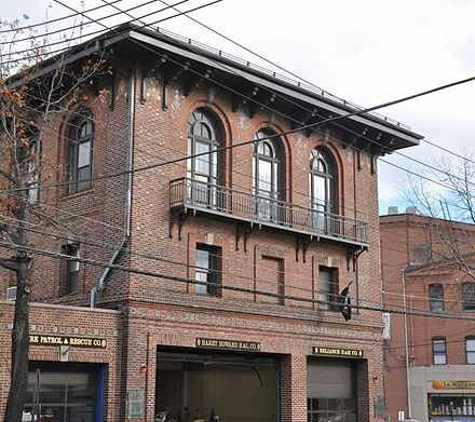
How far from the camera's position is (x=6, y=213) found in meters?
23.8

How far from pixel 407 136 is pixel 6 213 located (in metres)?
19.3

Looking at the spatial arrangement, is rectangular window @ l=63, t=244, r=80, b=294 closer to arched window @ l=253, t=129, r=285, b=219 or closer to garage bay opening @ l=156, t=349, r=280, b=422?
garage bay opening @ l=156, t=349, r=280, b=422

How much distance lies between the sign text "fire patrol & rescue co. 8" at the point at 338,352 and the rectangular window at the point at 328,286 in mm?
1670

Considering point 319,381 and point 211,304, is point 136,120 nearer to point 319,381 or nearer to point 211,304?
point 211,304

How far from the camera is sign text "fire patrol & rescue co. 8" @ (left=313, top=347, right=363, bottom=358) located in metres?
32.3

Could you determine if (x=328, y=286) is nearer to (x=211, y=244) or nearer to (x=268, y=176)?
(x=268, y=176)

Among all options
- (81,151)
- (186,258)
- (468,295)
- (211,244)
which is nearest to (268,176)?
(211,244)

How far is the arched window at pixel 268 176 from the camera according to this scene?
104ft

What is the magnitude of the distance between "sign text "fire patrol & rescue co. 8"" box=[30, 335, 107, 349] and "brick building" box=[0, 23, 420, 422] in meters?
0.05

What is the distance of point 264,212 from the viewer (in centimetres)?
3138

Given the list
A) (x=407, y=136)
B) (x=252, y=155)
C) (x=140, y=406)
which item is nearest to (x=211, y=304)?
(x=140, y=406)

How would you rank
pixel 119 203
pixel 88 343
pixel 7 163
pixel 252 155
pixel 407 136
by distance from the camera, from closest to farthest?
1. pixel 7 163
2. pixel 88 343
3. pixel 119 203
4. pixel 252 155
5. pixel 407 136

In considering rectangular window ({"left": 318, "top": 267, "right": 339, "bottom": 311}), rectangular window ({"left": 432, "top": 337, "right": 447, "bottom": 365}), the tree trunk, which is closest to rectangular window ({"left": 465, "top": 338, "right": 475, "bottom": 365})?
rectangular window ({"left": 432, "top": 337, "right": 447, "bottom": 365})

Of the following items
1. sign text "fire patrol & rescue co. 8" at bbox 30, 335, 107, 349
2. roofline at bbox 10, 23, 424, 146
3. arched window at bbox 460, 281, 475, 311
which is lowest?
sign text "fire patrol & rescue co. 8" at bbox 30, 335, 107, 349
